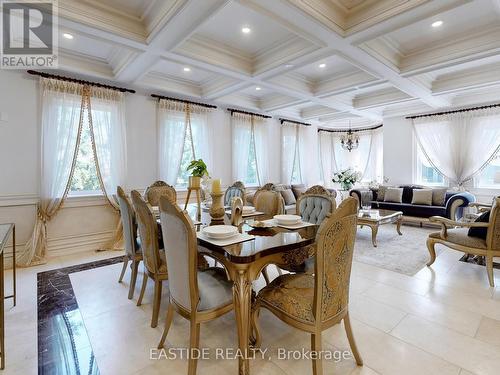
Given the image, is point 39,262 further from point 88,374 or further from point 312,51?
point 312,51

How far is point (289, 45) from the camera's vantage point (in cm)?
343

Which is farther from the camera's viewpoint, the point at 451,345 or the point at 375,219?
the point at 375,219

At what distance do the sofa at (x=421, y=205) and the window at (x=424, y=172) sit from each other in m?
0.53

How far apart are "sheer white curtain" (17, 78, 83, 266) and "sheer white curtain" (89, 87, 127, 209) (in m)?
0.24

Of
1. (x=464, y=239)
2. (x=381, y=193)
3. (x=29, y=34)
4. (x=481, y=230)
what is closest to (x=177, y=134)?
(x=29, y=34)

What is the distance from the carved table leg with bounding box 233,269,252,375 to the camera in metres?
1.54

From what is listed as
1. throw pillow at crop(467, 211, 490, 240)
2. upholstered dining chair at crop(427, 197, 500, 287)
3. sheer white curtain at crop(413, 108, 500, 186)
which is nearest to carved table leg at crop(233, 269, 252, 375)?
upholstered dining chair at crop(427, 197, 500, 287)

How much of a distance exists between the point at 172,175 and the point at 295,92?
2786mm

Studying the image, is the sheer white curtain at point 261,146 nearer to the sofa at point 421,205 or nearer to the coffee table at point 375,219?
the sofa at point 421,205

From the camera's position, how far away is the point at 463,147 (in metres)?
5.82

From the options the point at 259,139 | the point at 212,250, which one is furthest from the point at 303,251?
the point at 259,139

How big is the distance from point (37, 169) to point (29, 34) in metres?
1.75

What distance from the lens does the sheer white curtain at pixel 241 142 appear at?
19.5ft

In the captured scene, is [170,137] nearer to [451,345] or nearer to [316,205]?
[316,205]
